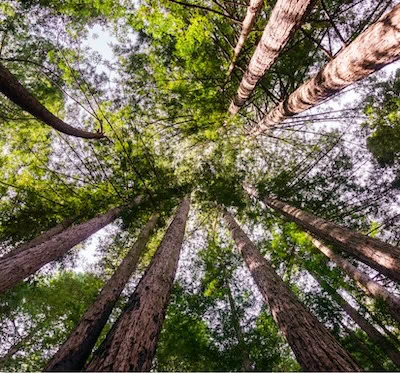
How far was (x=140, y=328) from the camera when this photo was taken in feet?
7.50

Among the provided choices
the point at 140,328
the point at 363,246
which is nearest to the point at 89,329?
the point at 140,328

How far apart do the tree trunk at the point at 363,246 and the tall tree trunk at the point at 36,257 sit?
6530 millimetres

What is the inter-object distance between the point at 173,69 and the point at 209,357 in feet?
31.1

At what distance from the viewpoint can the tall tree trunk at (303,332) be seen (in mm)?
2332

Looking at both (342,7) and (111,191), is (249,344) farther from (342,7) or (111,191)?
(342,7)

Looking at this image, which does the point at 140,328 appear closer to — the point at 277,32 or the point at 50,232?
the point at 277,32

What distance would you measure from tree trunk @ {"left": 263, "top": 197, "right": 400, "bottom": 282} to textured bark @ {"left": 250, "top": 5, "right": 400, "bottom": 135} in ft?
10.9

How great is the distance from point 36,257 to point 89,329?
6.37 ft

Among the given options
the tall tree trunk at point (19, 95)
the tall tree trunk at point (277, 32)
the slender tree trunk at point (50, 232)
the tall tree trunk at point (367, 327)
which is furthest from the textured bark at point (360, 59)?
the slender tree trunk at point (50, 232)

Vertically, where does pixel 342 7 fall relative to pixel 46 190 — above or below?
below

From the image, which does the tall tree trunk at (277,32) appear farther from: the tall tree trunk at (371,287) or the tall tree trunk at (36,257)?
the tall tree trunk at (371,287)

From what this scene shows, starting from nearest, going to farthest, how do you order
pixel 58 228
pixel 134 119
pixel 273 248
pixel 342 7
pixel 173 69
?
pixel 342 7
pixel 173 69
pixel 134 119
pixel 273 248
pixel 58 228

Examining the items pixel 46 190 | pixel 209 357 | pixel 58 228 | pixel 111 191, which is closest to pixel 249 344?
pixel 209 357

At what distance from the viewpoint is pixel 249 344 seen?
821 cm
